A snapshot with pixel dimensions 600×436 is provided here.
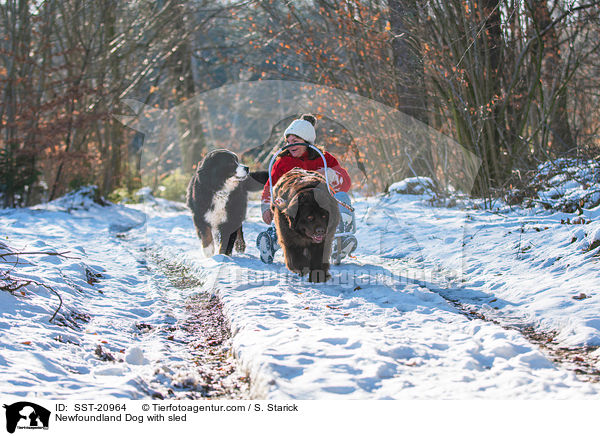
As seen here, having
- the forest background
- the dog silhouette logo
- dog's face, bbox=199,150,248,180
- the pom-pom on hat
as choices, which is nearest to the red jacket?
the pom-pom on hat

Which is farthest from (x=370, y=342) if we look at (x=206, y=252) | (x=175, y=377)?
(x=206, y=252)

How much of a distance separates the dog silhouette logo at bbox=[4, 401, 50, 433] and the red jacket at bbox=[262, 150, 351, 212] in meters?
4.21

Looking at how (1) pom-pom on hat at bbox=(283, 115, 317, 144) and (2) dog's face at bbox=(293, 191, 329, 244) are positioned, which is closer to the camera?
(2) dog's face at bbox=(293, 191, 329, 244)

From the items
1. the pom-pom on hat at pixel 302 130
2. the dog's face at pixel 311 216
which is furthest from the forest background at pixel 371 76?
the dog's face at pixel 311 216

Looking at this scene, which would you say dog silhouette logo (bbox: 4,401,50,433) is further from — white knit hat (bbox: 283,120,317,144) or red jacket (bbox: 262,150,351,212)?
white knit hat (bbox: 283,120,317,144)

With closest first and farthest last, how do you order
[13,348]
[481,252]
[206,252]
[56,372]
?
[56,372]
[13,348]
[481,252]
[206,252]

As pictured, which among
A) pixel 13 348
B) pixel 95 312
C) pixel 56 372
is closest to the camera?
A: pixel 56 372

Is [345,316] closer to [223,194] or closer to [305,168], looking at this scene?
[305,168]

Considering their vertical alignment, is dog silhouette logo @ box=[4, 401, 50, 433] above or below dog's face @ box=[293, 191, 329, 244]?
below

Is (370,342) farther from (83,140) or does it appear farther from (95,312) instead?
(83,140)

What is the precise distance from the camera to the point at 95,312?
4.46 meters

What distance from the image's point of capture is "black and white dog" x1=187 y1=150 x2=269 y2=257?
7.12m

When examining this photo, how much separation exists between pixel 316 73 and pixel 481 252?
25.9 feet

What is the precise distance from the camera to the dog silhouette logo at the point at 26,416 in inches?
95.3
